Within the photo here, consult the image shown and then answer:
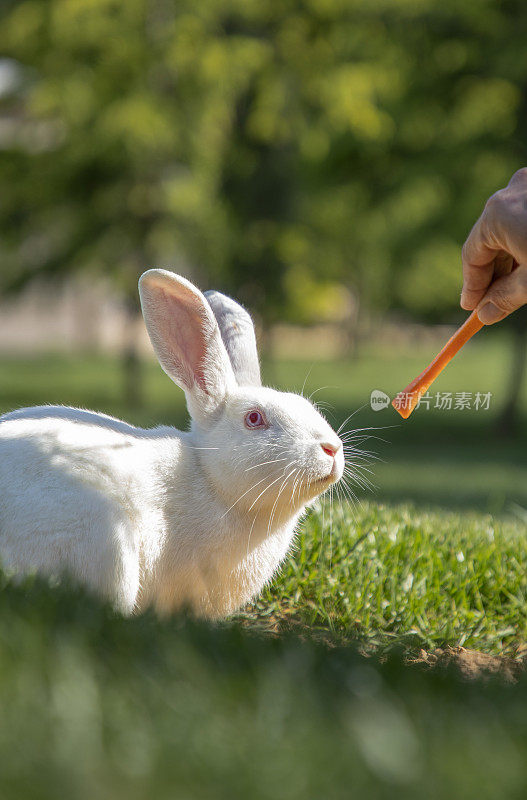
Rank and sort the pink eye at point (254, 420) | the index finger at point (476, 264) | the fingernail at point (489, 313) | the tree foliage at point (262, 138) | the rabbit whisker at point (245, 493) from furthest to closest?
the tree foliage at point (262, 138) < the fingernail at point (489, 313) < the index finger at point (476, 264) < the pink eye at point (254, 420) < the rabbit whisker at point (245, 493)

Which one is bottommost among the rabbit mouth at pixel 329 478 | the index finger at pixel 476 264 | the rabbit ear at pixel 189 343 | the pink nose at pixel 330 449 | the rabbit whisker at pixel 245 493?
the rabbit whisker at pixel 245 493

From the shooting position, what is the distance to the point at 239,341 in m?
3.07

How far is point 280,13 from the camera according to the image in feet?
43.1

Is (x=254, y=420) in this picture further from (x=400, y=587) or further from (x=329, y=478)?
(x=400, y=587)

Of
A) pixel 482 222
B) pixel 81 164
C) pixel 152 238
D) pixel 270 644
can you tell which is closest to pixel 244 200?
pixel 152 238

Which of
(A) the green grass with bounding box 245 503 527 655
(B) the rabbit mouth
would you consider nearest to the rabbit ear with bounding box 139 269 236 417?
(B) the rabbit mouth

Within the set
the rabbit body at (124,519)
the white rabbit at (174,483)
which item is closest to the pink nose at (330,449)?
the white rabbit at (174,483)

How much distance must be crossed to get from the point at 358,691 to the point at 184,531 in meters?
1.19

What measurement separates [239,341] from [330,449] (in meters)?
0.61

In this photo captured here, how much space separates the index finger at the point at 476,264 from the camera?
2904 millimetres

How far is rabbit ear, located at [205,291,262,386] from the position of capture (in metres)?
3.06

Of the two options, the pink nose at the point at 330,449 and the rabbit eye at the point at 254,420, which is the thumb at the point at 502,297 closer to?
the pink nose at the point at 330,449

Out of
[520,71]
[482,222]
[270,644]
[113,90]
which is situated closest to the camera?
[270,644]

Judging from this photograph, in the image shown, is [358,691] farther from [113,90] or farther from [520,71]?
[113,90]
